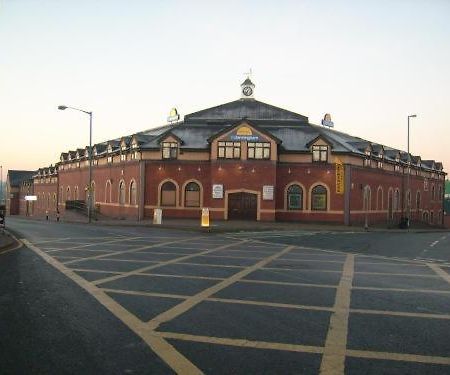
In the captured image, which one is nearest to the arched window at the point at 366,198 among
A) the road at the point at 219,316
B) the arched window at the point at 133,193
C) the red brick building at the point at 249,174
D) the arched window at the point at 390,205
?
the red brick building at the point at 249,174

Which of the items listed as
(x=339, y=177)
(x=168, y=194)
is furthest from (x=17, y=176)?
(x=339, y=177)

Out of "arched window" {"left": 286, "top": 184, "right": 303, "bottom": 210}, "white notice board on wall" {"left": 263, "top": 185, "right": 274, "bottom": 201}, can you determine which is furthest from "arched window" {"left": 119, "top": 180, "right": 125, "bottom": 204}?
"arched window" {"left": 286, "top": 184, "right": 303, "bottom": 210}

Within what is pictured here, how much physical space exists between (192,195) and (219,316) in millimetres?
32993

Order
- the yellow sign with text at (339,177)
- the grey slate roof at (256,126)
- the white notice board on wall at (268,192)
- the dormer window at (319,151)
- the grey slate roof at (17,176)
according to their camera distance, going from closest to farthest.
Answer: the white notice board on wall at (268,192), the yellow sign with text at (339,177), the dormer window at (319,151), the grey slate roof at (256,126), the grey slate roof at (17,176)

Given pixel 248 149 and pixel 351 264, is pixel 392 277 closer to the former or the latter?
pixel 351 264

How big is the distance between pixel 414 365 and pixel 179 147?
35910mm

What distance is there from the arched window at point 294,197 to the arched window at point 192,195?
8054mm

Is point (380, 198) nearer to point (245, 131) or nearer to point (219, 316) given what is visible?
point (245, 131)

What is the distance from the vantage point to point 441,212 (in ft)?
224

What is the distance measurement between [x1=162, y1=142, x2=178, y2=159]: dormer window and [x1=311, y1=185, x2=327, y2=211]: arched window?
Answer: 12763 millimetres

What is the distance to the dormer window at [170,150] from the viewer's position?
40.7 meters

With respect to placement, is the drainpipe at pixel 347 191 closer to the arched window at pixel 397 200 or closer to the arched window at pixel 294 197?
the arched window at pixel 294 197

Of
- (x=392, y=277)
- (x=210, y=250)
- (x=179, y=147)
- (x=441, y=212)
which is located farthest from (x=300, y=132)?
(x=441, y=212)

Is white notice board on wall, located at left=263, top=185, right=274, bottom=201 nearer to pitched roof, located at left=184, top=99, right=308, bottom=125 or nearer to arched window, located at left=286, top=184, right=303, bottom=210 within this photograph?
arched window, located at left=286, top=184, right=303, bottom=210
